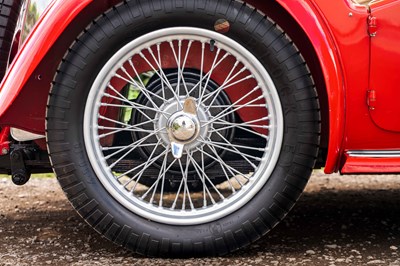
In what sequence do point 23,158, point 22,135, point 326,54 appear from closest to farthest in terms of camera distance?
point 326,54 < point 22,135 < point 23,158

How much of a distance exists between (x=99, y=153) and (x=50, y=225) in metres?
0.94

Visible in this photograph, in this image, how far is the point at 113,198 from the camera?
9.78 feet

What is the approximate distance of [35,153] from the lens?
331cm

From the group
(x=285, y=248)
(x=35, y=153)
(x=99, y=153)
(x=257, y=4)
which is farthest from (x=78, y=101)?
(x=285, y=248)

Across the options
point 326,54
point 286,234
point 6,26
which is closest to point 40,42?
point 6,26

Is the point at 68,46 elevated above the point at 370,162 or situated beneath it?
elevated above

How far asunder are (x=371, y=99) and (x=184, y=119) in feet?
2.55

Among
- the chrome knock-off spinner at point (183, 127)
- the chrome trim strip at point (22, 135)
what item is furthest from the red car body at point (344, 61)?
the chrome knock-off spinner at point (183, 127)

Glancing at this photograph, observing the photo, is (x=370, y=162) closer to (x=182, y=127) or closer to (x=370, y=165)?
(x=370, y=165)

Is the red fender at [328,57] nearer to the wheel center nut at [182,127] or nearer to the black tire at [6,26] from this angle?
the wheel center nut at [182,127]

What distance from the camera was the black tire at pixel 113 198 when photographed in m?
2.92

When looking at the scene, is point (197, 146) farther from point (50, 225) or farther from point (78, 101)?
point (50, 225)

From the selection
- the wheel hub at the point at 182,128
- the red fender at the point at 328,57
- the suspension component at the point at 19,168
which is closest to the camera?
the red fender at the point at 328,57

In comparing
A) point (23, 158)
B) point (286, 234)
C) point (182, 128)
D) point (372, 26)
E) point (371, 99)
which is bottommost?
point (286, 234)
